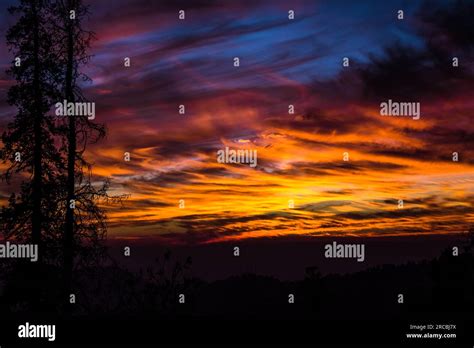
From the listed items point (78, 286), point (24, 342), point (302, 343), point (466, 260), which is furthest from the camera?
point (466, 260)

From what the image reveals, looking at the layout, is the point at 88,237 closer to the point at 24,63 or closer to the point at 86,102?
the point at 86,102

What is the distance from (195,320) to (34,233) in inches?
457

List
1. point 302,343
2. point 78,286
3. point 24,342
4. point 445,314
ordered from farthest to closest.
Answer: point 78,286 → point 445,314 → point 24,342 → point 302,343

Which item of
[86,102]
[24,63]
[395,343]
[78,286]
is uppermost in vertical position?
[24,63]

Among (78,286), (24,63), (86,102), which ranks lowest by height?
(78,286)

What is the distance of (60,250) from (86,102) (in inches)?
237

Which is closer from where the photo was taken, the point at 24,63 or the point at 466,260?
the point at 24,63

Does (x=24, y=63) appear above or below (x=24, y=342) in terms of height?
above

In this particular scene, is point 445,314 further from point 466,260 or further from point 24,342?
point 466,260

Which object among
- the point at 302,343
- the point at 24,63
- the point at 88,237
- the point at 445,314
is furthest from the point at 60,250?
the point at 445,314

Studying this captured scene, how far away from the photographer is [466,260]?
159 ft

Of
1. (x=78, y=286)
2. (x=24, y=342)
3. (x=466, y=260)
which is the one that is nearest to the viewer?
(x=24, y=342)

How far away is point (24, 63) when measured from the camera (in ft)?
87.2

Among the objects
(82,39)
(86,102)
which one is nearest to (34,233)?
(86,102)
